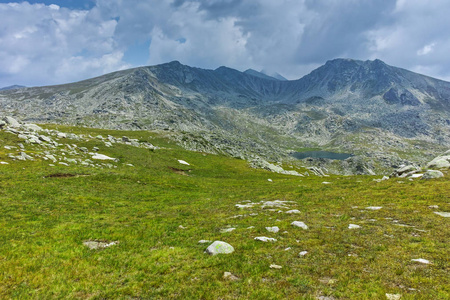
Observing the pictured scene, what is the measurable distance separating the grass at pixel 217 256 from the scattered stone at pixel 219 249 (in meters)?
0.48

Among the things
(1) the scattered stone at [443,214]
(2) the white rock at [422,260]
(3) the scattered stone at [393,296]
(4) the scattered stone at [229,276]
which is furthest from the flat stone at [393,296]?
(1) the scattered stone at [443,214]

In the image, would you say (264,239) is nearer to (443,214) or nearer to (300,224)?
(300,224)

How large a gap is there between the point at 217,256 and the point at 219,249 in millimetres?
614

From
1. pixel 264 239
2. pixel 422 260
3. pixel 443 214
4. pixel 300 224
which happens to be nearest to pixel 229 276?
pixel 264 239

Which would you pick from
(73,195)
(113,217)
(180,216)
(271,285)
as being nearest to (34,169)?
(73,195)

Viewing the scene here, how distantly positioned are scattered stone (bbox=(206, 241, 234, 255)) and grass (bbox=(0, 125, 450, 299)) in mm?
481

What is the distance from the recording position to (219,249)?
42.2 ft

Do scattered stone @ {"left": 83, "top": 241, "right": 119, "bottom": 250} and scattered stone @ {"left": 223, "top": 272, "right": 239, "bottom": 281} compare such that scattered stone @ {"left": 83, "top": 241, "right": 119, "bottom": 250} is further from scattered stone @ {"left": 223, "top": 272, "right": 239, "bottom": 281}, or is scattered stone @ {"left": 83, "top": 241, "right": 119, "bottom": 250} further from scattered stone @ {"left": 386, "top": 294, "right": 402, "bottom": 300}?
scattered stone @ {"left": 386, "top": 294, "right": 402, "bottom": 300}

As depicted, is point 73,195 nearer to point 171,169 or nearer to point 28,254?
point 28,254

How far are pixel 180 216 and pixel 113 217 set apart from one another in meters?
6.52

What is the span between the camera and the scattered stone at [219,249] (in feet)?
41.6

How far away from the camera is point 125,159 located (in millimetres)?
63125

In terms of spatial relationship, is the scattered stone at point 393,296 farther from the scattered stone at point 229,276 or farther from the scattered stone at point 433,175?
the scattered stone at point 433,175

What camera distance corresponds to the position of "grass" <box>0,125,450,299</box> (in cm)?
919
